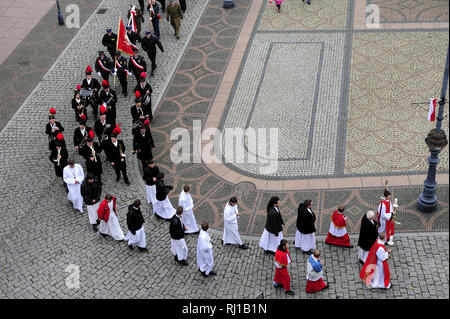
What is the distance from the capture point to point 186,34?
2300 cm

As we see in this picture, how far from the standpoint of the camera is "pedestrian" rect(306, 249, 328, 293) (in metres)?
11.8

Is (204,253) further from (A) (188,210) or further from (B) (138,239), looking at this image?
(B) (138,239)

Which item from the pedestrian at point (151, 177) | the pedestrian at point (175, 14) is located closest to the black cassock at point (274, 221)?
the pedestrian at point (151, 177)

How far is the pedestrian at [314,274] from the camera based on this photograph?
1177 centimetres

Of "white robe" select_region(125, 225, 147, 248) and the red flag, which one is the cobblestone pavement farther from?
the red flag

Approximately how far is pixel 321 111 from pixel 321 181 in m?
3.34

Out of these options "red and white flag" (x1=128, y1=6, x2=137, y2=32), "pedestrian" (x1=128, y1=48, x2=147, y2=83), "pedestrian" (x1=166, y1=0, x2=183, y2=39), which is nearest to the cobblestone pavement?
"pedestrian" (x1=128, y1=48, x2=147, y2=83)

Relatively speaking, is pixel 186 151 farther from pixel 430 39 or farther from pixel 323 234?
pixel 430 39

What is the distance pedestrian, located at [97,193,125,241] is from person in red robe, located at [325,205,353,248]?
484 cm

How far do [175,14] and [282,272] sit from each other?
13.0 metres

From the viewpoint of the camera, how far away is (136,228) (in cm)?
1327

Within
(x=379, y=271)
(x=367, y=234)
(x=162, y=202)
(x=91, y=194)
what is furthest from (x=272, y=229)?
(x=91, y=194)

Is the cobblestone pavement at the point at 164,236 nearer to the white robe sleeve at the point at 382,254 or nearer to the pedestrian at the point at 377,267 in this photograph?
the pedestrian at the point at 377,267
